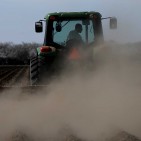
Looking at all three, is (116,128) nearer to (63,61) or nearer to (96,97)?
(96,97)

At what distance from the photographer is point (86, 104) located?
725 cm

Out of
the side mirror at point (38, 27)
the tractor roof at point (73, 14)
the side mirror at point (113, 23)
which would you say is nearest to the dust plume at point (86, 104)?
the side mirror at point (113, 23)

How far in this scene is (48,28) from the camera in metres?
9.12

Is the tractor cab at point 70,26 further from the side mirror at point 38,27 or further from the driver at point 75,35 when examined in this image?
the side mirror at point 38,27

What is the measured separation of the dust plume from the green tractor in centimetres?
29

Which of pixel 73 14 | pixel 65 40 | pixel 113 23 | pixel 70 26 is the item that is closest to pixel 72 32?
pixel 65 40

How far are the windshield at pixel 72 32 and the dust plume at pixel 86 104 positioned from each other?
0.57m

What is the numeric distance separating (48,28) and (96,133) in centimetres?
414

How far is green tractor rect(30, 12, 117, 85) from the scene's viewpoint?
8.55 meters

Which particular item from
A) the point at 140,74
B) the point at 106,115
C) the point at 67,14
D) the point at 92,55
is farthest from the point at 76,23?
the point at 106,115

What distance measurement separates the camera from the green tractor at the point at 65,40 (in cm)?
855

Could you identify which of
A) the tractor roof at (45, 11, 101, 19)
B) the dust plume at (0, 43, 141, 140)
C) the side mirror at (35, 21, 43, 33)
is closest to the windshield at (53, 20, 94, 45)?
the tractor roof at (45, 11, 101, 19)

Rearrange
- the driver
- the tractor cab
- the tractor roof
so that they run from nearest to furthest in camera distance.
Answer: the driver
the tractor cab
the tractor roof

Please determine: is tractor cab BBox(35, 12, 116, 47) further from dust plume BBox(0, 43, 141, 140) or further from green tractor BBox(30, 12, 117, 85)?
dust plume BBox(0, 43, 141, 140)
